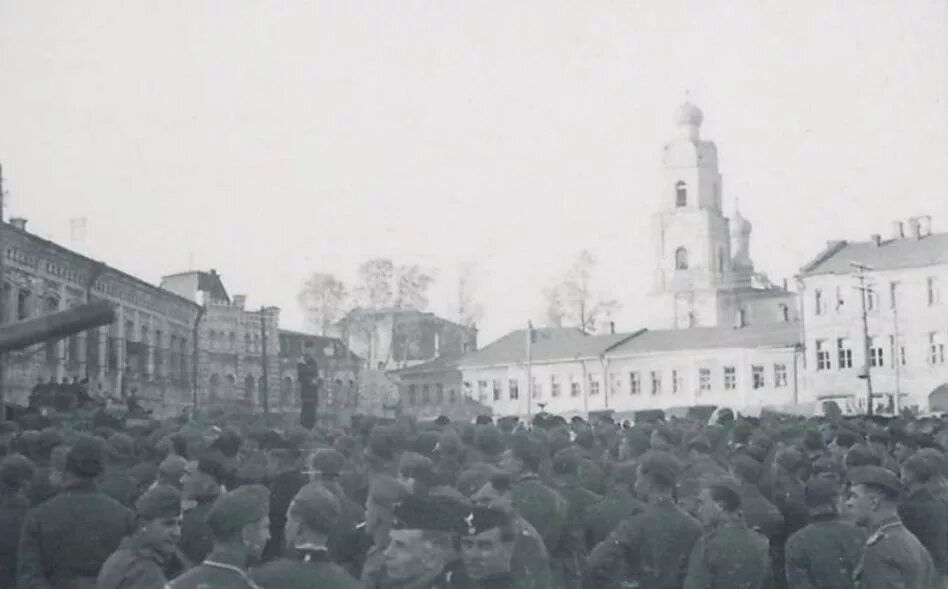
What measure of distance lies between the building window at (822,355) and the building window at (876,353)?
106 inches

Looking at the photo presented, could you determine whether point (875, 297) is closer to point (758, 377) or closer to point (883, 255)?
point (883, 255)

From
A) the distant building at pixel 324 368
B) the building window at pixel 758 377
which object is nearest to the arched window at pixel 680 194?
the building window at pixel 758 377

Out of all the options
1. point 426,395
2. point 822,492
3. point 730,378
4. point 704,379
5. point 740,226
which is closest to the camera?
point 822,492

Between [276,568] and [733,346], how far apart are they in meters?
60.9

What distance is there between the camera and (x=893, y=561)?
6.18 meters

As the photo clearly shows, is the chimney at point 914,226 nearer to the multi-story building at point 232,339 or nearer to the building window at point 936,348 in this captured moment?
the building window at point 936,348

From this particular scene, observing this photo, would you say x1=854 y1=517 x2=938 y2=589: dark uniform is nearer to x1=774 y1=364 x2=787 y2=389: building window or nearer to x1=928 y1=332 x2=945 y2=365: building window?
x1=928 y1=332 x2=945 y2=365: building window

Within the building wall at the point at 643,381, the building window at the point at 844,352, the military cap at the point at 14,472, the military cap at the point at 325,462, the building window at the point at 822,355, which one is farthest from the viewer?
the building wall at the point at 643,381

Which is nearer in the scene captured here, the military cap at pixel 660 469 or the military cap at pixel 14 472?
the military cap at pixel 660 469

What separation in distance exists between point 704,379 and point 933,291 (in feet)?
47.5

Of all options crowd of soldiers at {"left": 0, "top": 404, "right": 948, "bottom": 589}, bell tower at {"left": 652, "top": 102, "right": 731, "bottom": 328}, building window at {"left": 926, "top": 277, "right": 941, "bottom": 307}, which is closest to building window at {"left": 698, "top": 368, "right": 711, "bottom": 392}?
building window at {"left": 926, "top": 277, "right": 941, "bottom": 307}

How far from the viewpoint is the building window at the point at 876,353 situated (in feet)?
187

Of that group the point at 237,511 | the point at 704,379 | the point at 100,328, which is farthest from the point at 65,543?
the point at 704,379

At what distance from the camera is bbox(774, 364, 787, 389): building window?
62.7 metres
